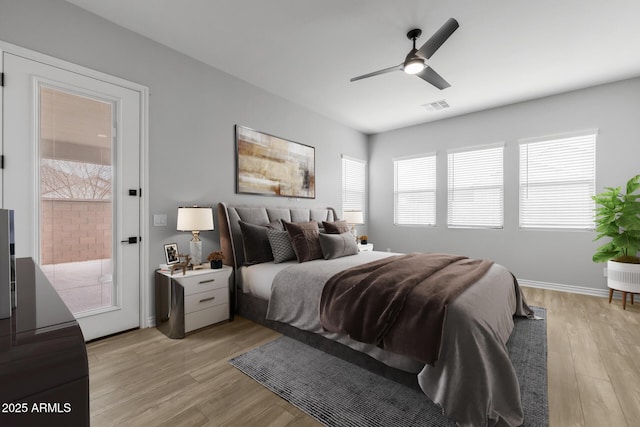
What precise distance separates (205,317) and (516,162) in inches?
196

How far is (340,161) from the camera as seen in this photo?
561cm

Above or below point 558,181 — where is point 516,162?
above

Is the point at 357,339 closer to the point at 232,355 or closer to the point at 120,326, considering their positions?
the point at 232,355

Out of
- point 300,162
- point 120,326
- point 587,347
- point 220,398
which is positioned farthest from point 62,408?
point 300,162

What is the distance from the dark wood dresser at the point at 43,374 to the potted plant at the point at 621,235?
5019 mm

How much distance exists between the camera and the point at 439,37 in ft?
7.94

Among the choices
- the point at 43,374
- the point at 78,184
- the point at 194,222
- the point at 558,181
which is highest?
the point at 558,181

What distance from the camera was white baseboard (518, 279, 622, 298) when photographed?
157 inches

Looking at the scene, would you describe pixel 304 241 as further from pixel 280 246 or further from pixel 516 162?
pixel 516 162

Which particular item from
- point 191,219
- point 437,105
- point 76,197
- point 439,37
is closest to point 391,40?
point 439,37

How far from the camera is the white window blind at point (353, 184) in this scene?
578 centimetres

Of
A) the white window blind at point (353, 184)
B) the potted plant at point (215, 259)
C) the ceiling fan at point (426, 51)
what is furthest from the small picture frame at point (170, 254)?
the white window blind at point (353, 184)

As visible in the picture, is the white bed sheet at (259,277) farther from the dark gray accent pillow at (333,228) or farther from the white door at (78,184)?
the white door at (78,184)

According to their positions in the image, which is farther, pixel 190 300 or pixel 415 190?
pixel 415 190
